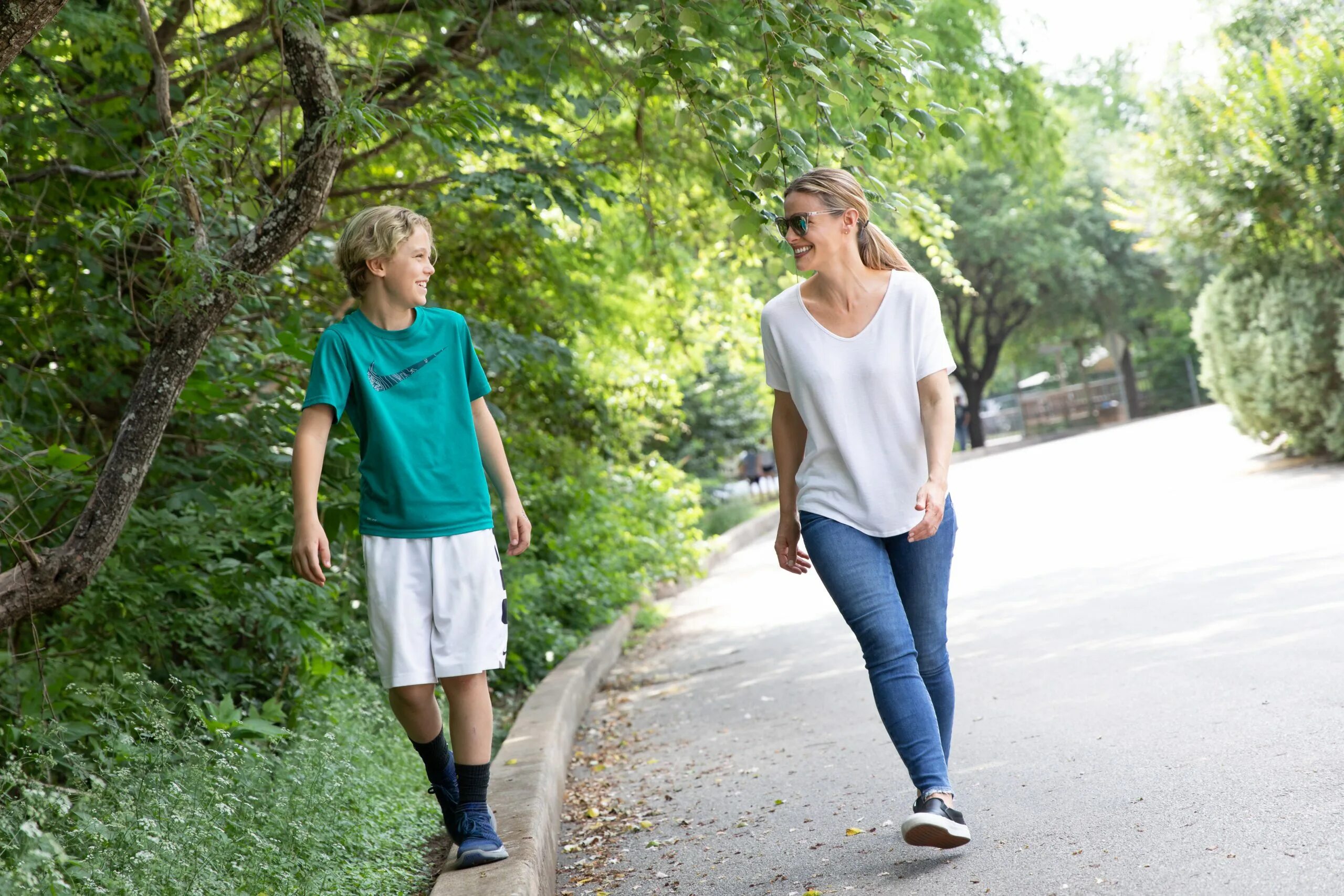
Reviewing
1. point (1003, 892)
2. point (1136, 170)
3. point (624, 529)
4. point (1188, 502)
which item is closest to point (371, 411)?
point (1003, 892)

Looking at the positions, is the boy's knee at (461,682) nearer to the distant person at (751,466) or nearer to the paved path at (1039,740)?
the paved path at (1039,740)

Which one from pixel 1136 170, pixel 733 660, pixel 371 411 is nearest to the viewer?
pixel 371 411

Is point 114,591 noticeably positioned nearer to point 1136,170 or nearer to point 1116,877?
point 1116,877

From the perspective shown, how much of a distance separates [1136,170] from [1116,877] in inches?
599

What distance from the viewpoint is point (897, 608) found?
3.84 m

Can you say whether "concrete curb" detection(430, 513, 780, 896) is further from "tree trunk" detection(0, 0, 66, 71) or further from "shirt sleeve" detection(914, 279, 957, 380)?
"tree trunk" detection(0, 0, 66, 71)

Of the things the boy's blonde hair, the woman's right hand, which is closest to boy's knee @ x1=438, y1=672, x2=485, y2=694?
the woman's right hand

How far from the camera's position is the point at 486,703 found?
399 centimetres

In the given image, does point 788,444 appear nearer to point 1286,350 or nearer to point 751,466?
point 1286,350

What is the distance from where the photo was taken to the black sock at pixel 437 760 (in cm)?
402

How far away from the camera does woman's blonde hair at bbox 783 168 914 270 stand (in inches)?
156

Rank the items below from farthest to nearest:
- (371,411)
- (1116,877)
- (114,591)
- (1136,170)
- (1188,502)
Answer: (1136,170) < (1188,502) < (114,591) < (371,411) < (1116,877)

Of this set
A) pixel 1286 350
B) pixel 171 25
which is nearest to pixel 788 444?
pixel 171 25

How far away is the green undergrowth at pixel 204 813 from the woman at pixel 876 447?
5.27 ft
